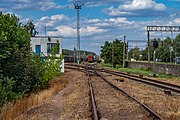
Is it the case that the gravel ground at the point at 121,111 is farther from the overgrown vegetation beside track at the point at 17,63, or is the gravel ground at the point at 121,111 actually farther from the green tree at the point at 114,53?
the green tree at the point at 114,53

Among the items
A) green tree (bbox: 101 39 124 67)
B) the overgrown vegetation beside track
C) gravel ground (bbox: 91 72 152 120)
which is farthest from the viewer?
green tree (bbox: 101 39 124 67)

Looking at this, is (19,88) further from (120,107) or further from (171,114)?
(171,114)

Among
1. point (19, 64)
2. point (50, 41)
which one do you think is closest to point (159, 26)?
point (50, 41)

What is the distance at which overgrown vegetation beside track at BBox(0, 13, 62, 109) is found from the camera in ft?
81.4

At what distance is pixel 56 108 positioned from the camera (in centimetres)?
1609

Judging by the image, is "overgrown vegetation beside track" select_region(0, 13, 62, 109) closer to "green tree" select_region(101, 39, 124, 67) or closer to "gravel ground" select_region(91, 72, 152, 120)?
"gravel ground" select_region(91, 72, 152, 120)

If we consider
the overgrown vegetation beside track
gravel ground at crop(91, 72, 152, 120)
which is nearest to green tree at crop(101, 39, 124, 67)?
the overgrown vegetation beside track

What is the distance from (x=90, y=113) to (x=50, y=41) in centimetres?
5031

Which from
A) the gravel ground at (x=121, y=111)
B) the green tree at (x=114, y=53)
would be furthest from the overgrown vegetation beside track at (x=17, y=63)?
the green tree at (x=114, y=53)

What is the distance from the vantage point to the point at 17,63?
2800 cm

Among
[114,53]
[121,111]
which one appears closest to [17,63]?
[121,111]

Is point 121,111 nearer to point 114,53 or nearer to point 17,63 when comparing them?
point 17,63

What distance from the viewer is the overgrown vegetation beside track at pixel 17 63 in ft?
81.4

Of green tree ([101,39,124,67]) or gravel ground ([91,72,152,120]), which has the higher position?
green tree ([101,39,124,67])
